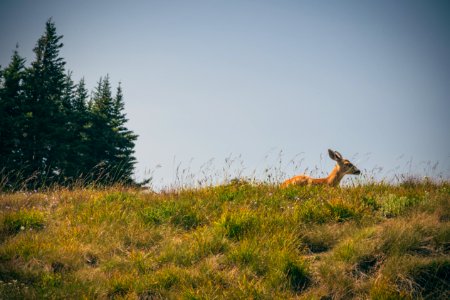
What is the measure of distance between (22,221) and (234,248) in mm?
3995

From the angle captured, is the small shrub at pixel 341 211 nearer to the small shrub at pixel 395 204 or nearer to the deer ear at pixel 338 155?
the small shrub at pixel 395 204

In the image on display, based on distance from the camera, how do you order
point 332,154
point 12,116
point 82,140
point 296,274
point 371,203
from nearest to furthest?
point 296,274, point 371,203, point 332,154, point 12,116, point 82,140

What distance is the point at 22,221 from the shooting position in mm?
6145

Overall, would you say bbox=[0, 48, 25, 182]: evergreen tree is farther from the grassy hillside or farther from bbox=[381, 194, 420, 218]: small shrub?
bbox=[381, 194, 420, 218]: small shrub

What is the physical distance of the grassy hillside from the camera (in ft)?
13.9


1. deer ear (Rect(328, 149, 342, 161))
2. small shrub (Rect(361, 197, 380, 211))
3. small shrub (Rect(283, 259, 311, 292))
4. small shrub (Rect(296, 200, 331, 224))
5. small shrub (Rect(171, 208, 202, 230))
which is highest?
deer ear (Rect(328, 149, 342, 161))

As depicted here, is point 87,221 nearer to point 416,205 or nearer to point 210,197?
point 210,197

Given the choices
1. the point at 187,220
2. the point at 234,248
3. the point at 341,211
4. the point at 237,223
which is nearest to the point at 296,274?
the point at 234,248

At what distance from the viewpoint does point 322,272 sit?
14.7 feet

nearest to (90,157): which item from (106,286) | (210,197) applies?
(210,197)

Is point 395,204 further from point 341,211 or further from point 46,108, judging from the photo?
point 46,108

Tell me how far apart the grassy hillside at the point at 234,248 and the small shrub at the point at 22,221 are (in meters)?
0.02

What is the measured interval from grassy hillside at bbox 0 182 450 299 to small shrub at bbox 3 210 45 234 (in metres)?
0.02

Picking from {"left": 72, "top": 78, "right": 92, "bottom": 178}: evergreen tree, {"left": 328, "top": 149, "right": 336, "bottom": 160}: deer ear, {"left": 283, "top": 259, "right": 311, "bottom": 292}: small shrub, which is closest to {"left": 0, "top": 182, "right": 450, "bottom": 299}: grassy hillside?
{"left": 283, "top": 259, "right": 311, "bottom": 292}: small shrub
